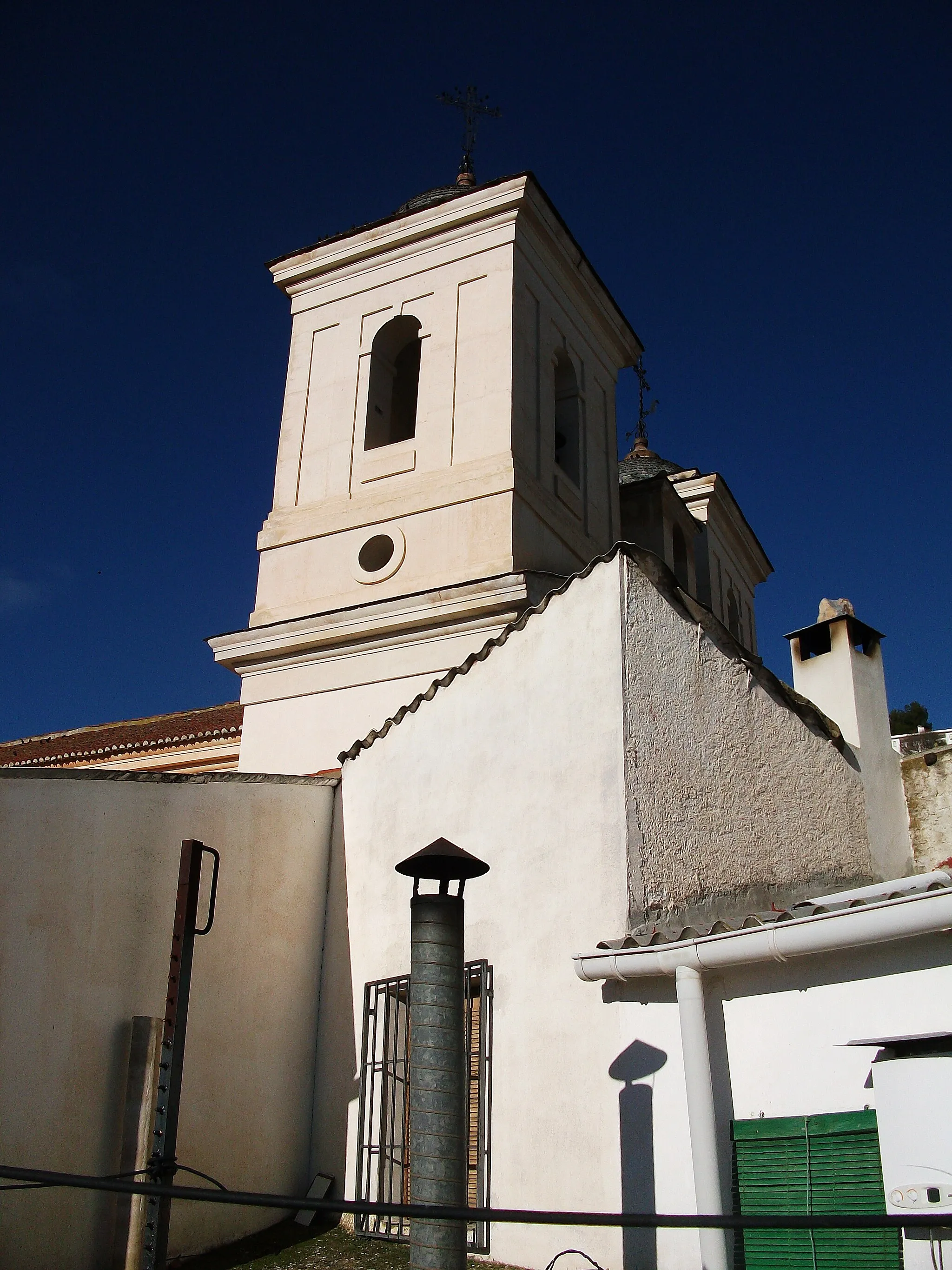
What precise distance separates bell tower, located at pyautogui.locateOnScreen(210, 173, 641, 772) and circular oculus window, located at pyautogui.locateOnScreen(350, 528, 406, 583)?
3 cm

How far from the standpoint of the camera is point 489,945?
746 cm

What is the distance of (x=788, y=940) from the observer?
5.76 meters

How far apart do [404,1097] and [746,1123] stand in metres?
2.82

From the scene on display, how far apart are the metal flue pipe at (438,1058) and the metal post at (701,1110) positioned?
1158 millimetres

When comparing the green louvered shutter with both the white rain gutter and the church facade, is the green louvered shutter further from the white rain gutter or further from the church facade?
the white rain gutter

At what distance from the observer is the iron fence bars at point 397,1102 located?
702 centimetres

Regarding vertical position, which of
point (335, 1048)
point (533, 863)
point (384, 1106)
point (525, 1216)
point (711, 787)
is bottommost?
point (525, 1216)

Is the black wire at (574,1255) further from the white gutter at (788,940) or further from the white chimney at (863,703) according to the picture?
the white chimney at (863,703)

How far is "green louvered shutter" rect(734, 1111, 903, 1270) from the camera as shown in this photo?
5336 millimetres

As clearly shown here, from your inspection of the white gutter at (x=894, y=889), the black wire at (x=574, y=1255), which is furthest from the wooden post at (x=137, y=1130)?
the white gutter at (x=894, y=889)

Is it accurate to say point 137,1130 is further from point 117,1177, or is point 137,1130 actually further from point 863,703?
point 863,703

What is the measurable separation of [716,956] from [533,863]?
1.69 m

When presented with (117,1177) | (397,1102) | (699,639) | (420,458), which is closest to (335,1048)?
(397,1102)

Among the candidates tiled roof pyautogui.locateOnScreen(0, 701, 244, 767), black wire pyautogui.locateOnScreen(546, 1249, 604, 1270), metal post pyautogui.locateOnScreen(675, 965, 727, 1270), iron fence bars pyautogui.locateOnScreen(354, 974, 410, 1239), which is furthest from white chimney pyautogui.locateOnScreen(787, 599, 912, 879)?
tiled roof pyautogui.locateOnScreen(0, 701, 244, 767)
